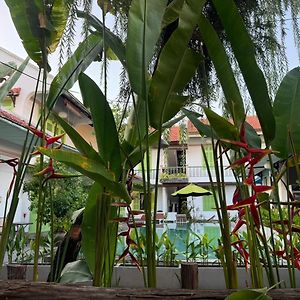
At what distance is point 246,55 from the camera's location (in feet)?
2.19

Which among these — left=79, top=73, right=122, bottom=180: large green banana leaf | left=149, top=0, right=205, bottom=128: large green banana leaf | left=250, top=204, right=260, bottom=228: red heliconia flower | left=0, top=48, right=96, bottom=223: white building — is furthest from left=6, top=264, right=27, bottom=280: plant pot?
left=0, top=48, right=96, bottom=223: white building

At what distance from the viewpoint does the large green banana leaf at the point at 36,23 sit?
34.3 inches

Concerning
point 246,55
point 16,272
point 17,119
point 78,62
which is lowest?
point 16,272

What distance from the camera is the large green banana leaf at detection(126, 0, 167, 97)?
0.68 meters

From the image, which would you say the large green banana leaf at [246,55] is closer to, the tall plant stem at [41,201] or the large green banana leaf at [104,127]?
the large green banana leaf at [104,127]

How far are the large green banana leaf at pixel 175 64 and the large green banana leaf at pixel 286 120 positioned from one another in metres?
0.23

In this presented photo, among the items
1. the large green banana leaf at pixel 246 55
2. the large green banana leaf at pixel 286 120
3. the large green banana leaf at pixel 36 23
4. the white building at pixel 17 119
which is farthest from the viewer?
the white building at pixel 17 119

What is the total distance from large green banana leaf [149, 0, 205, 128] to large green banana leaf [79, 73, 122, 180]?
100mm

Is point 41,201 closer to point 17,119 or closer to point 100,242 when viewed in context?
point 100,242

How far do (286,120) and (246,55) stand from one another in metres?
0.20

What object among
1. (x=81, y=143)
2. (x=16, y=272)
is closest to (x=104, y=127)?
(x=81, y=143)

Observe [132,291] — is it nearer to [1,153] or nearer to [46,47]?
[46,47]

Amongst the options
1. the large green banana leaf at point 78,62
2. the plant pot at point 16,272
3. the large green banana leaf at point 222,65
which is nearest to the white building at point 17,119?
the plant pot at point 16,272

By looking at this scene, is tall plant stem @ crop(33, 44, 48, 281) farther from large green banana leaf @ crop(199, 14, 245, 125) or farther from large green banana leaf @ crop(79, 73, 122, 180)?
large green banana leaf @ crop(199, 14, 245, 125)
